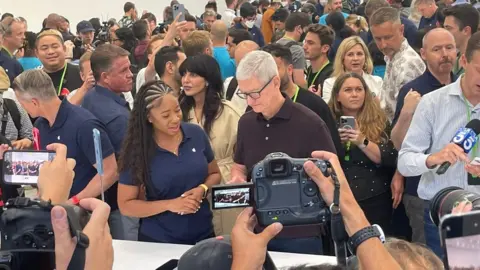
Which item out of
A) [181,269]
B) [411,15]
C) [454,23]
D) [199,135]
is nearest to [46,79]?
[199,135]

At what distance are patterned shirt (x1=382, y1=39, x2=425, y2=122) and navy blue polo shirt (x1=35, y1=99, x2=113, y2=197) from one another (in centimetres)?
160

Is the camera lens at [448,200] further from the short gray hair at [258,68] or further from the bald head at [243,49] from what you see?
the bald head at [243,49]

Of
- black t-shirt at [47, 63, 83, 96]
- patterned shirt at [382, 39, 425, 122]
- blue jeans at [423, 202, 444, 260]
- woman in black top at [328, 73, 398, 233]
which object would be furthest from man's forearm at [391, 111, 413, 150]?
black t-shirt at [47, 63, 83, 96]

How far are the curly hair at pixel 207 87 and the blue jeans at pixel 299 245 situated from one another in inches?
32.8

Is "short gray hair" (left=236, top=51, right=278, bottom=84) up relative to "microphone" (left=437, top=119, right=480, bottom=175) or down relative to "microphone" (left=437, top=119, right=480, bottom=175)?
up

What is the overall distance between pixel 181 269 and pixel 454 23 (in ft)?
9.94

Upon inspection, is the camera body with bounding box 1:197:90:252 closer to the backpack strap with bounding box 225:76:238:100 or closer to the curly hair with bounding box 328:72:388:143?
the curly hair with bounding box 328:72:388:143

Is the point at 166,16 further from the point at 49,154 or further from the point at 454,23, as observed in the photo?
the point at 49,154

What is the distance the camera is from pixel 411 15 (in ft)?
23.0

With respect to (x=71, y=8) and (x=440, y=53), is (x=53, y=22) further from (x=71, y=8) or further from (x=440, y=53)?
(x=71, y=8)

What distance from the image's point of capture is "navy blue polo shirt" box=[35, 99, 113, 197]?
2871 millimetres

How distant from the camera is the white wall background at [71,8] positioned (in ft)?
40.5

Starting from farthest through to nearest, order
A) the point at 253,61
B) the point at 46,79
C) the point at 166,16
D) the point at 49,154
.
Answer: the point at 166,16, the point at 46,79, the point at 253,61, the point at 49,154

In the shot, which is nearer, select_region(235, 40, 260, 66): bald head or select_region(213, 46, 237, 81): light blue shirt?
select_region(235, 40, 260, 66): bald head
